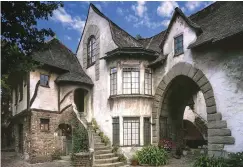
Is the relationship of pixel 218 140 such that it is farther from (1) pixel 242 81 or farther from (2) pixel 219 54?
(2) pixel 219 54

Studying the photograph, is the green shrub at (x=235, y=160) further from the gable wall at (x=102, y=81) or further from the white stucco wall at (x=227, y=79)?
the gable wall at (x=102, y=81)

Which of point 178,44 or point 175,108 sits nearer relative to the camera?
point 178,44

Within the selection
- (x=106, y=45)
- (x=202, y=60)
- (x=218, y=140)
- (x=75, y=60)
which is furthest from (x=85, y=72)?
(x=218, y=140)

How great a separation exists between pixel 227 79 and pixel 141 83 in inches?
219

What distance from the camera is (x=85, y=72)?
20250mm

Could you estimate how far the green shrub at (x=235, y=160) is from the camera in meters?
10.6

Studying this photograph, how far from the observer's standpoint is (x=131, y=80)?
16609 mm

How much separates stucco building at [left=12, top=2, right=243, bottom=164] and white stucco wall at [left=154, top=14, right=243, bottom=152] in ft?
0.14

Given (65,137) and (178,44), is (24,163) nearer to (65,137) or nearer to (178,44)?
(65,137)

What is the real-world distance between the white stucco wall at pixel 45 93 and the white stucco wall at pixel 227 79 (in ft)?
30.3

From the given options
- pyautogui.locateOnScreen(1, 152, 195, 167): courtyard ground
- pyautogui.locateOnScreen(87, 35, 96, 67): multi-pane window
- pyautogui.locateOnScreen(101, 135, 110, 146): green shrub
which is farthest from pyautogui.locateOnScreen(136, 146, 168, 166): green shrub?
pyautogui.locateOnScreen(87, 35, 96, 67): multi-pane window

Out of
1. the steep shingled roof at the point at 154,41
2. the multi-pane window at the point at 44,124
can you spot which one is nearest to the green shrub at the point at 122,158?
the multi-pane window at the point at 44,124

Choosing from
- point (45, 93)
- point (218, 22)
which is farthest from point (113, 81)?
point (218, 22)

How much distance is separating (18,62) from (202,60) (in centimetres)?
899
